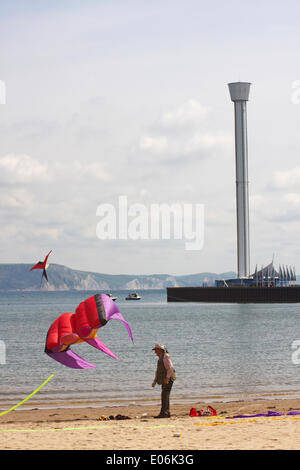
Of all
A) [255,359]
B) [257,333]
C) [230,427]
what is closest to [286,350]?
[255,359]

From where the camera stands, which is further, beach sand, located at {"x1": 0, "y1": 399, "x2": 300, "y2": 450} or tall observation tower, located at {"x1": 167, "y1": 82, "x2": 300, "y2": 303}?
tall observation tower, located at {"x1": 167, "y1": 82, "x2": 300, "y2": 303}

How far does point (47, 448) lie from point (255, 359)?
29.3 m

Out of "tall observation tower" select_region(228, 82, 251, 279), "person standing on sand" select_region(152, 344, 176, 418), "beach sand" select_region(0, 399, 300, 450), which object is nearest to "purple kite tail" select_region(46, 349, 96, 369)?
"beach sand" select_region(0, 399, 300, 450)

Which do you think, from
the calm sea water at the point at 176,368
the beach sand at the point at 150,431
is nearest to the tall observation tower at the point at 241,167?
the calm sea water at the point at 176,368

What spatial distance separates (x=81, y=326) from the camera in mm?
20188

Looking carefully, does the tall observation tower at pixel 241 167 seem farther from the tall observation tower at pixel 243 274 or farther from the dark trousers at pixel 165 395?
the dark trousers at pixel 165 395

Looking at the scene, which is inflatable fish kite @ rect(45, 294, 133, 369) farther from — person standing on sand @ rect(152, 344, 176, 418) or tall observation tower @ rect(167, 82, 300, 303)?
tall observation tower @ rect(167, 82, 300, 303)

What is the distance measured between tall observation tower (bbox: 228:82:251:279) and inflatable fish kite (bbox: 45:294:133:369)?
123 m

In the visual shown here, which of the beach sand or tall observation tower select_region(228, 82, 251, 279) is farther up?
tall observation tower select_region(228, 82, 251, 279)

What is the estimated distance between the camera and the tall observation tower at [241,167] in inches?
5610

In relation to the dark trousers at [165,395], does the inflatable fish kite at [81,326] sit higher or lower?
higher

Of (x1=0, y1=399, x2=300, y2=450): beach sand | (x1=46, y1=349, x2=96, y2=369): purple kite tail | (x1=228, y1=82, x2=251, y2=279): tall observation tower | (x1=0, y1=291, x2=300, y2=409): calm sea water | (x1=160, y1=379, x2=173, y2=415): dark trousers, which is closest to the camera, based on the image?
(x1=0, y1=399, x2=300, y2=450): beach sand

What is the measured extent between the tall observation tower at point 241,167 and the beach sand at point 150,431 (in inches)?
4705

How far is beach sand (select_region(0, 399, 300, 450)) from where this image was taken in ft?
52.9
